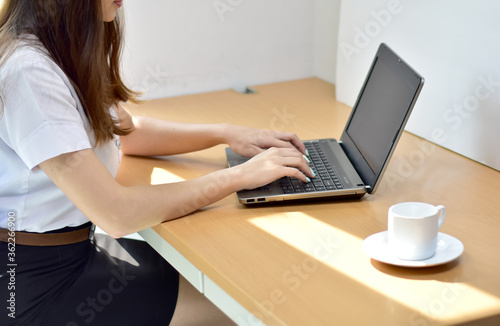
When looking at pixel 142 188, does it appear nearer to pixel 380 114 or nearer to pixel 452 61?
pixel 380 114

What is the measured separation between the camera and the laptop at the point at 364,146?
1.09 meters

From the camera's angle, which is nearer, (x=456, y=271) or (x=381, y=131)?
(x=456, y=271)

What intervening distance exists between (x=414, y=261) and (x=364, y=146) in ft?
1.33

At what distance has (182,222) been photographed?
1.05m

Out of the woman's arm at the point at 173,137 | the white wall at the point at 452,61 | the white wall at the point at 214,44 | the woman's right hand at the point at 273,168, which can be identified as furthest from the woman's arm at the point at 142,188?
the white wall at the point at 214,44

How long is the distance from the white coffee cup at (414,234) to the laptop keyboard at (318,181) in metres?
0.25

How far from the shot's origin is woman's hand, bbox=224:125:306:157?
1290mm

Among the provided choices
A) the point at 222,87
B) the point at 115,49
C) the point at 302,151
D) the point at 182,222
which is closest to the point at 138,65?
the point at 222,87

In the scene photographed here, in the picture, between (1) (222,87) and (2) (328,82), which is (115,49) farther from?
(2) (328,82)

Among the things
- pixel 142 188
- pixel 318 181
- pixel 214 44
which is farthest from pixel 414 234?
pixel 214 44

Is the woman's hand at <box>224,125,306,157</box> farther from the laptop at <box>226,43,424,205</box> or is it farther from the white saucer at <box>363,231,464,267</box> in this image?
the white saucer at <box>363,231,464,267</box>

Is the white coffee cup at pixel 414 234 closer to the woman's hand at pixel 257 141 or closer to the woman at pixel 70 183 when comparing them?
the woman at pixel 70 183

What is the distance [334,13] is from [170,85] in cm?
59

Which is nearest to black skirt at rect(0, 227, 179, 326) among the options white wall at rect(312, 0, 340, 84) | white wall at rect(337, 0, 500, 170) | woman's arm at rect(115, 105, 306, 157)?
woman's arm at rect(115, 105, 306, 157)
